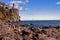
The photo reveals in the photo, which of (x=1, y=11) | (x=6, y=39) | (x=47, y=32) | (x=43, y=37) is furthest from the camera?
(x=1, y=11)

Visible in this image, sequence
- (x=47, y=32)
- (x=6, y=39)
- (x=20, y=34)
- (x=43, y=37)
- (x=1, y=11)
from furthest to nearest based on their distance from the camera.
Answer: (x=1, y=11) → (x=47, y=32) → (x=20, y=34) → (x=43, y=37) → (x=6, y=39)

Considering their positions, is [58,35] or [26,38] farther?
[58,35]

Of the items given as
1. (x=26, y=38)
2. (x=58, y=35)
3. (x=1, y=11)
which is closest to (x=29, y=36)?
(x=26, y=38)

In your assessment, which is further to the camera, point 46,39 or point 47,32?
point 47,32

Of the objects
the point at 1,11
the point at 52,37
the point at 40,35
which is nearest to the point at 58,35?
the point at 52,37

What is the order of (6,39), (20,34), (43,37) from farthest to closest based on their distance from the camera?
1. (20,34)
2. (43,37)
3. (6,39)

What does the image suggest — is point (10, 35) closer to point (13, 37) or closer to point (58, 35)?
point (13, 37)

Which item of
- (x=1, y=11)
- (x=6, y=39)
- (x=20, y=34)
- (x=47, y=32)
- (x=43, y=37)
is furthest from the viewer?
(x=1, y=11)

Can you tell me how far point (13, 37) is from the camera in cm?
2769

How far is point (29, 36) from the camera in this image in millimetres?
28938

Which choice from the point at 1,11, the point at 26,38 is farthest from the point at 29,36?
the point at 1,11

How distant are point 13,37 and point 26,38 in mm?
2035

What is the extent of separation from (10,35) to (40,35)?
14.3 feet

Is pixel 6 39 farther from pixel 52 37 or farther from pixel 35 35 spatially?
pixel 52 37
